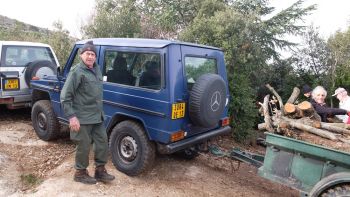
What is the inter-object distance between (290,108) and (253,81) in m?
6.27

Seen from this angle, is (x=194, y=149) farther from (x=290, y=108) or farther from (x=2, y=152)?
(x=2, y=152)

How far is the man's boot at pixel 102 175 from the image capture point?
4.33m

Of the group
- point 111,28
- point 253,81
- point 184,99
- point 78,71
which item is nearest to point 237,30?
point 253,81

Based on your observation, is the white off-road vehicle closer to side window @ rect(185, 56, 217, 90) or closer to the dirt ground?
the dirt ground

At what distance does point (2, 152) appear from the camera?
540cm

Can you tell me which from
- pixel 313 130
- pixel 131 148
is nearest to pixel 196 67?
pixel 131 148

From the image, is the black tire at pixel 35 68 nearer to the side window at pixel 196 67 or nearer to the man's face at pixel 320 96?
the side window at pixel 196 67

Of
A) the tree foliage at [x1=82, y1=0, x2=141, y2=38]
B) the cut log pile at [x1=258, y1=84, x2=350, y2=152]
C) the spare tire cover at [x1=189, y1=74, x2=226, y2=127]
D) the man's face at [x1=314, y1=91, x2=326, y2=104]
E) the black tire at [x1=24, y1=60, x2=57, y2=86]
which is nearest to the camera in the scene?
the cut log pile at [x1=258, y1=84, x2=350, y2=152]

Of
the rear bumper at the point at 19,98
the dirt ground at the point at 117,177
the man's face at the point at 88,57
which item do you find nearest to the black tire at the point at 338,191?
the dirt ground at the point at 117,177

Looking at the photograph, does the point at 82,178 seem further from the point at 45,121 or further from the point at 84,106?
the point at 45,121

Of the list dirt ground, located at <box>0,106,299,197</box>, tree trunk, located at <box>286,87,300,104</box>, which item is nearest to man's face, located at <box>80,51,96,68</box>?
dirt ground, located at <box>0,106,299,197</box>

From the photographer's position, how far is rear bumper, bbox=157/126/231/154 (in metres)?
4.14

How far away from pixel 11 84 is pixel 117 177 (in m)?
3.55

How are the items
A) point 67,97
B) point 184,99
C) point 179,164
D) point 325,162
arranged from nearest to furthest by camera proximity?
point 325,162, point 67,97, point 184,99, point 179,164
